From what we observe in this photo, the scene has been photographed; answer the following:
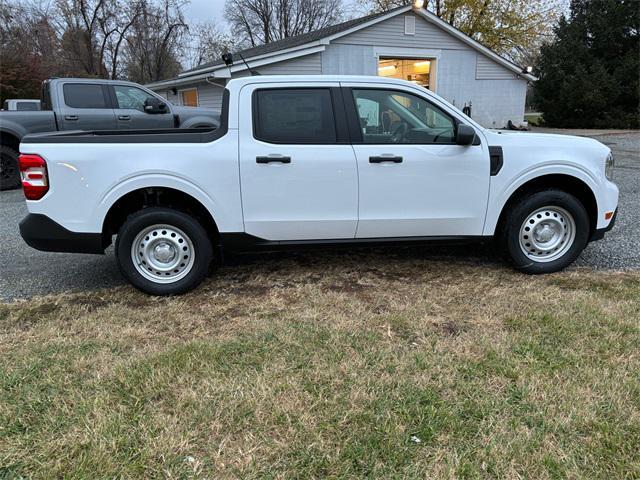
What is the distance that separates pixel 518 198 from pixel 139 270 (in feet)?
11.1

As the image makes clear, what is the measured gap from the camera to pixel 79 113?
9180 millimetres

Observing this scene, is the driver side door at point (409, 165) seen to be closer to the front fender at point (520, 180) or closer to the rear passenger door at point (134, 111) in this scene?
the front fender at point (520, 180)

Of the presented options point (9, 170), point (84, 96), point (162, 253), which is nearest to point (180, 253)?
point (162, 253)

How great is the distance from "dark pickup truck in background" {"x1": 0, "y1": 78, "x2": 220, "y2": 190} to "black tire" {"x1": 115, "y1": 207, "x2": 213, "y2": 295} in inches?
241

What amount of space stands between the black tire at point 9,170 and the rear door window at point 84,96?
1.41 metres

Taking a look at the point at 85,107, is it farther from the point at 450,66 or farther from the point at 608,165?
the point at 450,66

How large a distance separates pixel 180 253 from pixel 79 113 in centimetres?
656

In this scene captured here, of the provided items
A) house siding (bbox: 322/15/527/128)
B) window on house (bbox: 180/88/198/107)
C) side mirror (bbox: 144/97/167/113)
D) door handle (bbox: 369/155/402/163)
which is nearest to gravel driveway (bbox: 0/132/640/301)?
door handle (bbox: 369/155/402/163)

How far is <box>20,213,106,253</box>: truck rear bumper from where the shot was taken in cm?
389

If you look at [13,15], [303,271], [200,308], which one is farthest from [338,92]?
[13,15]

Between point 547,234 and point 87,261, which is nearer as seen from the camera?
point 547,234

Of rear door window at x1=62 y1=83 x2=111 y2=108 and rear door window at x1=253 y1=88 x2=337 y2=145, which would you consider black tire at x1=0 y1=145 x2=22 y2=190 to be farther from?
rear door window at x1=253 y1=88 x2=337 y2=145

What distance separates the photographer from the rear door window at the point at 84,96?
9.19 metres

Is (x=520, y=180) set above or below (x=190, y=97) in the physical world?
below
